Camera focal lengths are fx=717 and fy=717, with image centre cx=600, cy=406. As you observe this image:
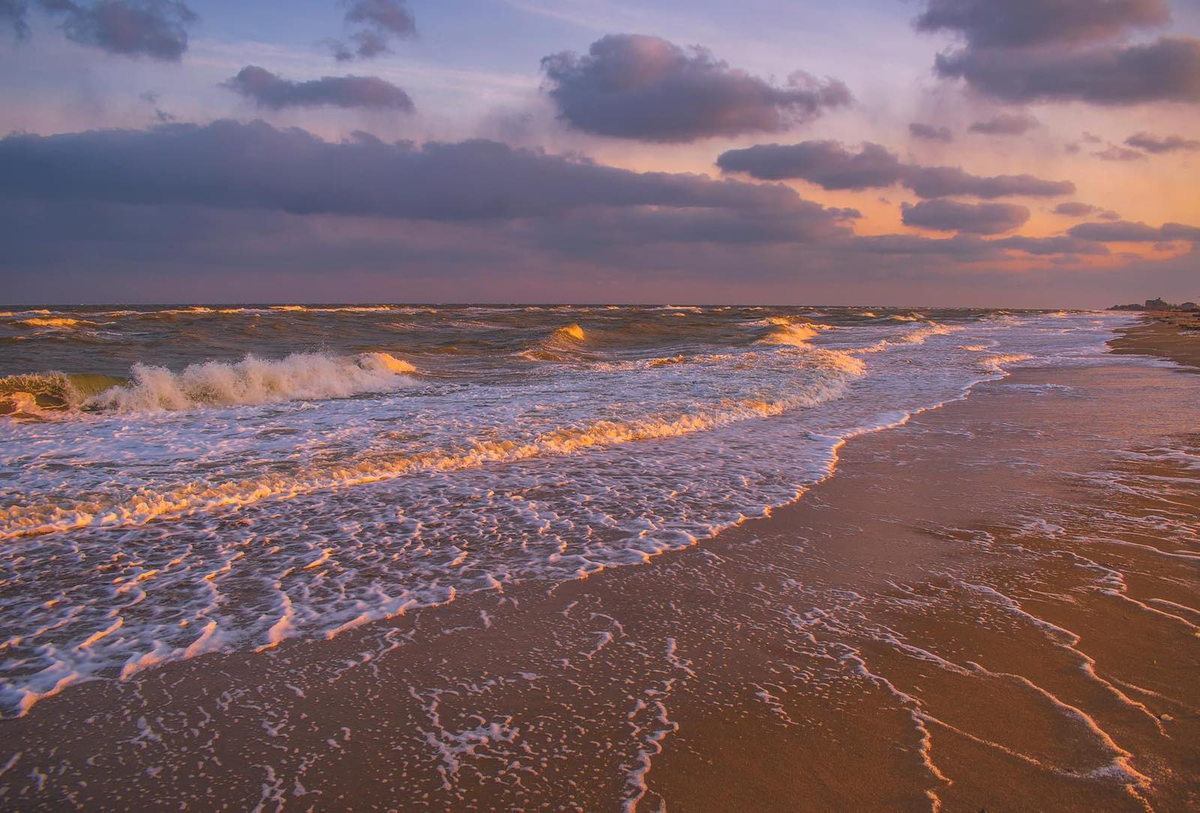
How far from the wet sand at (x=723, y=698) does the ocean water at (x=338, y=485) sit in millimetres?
488

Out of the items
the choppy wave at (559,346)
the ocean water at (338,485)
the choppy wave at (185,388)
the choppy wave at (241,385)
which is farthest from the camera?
the choppy wave at (559,346)

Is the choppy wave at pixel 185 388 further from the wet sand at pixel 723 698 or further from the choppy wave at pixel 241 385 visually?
the wet sand at pixel 723 698

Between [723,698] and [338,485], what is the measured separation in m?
5.00

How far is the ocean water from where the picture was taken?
4293mm

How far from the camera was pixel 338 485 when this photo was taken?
7113 millimetres

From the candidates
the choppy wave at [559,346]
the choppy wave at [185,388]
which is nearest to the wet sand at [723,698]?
the choppy wave at [185,388]

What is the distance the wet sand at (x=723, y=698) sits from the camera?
2648mm

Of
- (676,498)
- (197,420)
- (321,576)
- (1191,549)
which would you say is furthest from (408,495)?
(1191,549)

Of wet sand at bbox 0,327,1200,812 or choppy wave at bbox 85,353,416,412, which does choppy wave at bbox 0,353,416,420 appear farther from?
wet sand at bbox 0,327,1200,812

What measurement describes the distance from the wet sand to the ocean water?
1.60 ft

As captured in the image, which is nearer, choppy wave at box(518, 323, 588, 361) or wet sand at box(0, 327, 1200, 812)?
wet sand at box(0, 327, 1200, 812)

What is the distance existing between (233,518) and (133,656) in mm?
2465

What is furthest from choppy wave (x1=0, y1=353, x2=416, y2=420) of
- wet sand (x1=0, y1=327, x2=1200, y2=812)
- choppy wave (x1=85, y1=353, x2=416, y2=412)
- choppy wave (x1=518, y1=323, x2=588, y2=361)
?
wet sand (x1=0, y1=327, x2=1200, y2=812)

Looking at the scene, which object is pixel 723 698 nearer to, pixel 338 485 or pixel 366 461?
pixel 338 485
